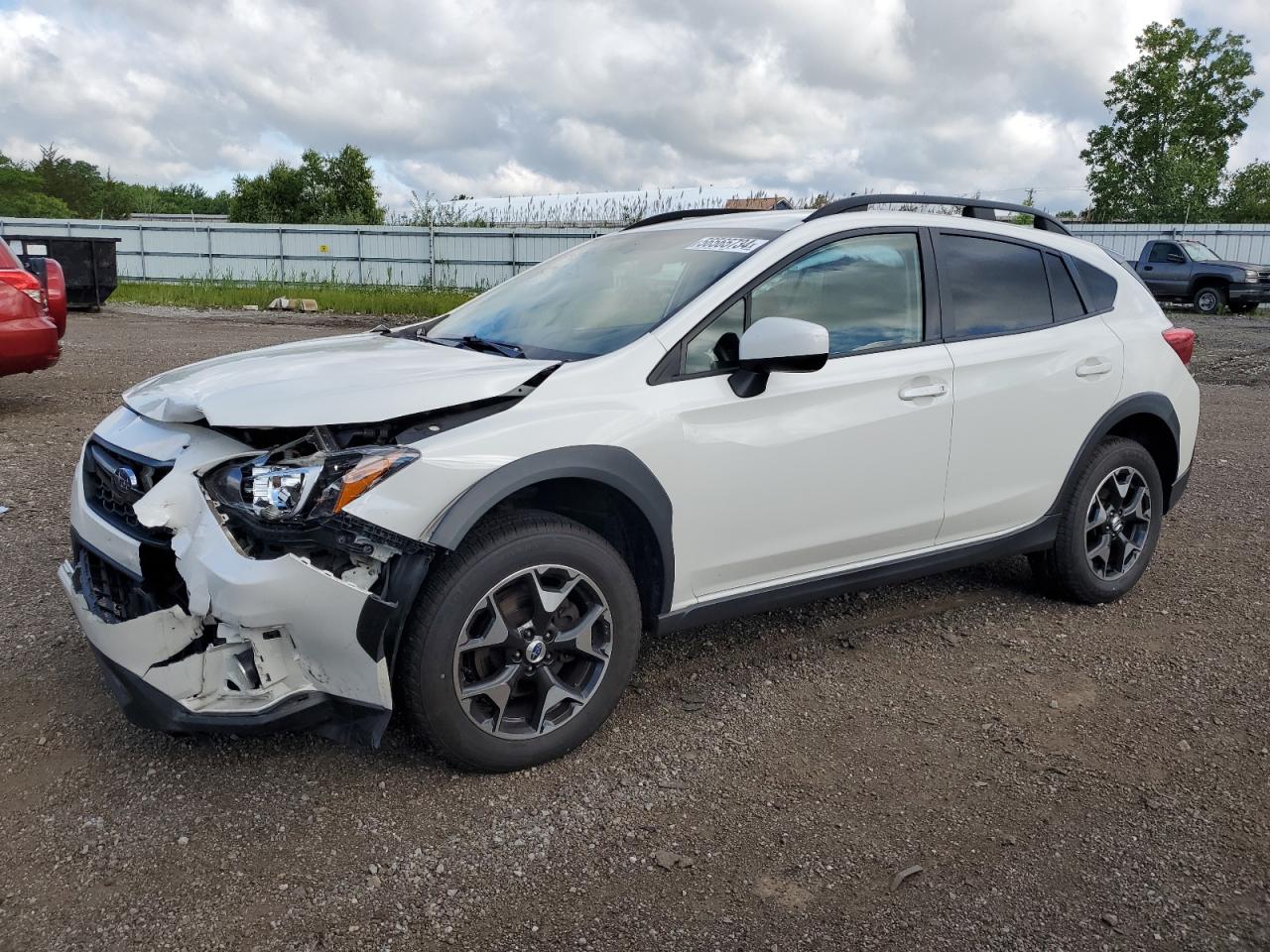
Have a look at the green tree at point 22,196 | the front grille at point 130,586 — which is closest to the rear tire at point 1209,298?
the front grille at point 130,586

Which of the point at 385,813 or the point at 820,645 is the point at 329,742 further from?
the point at 820,645

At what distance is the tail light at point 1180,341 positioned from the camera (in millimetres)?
4703

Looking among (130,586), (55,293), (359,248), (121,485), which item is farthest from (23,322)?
(359,248)

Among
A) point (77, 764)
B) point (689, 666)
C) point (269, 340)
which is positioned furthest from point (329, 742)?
point (269, 340)

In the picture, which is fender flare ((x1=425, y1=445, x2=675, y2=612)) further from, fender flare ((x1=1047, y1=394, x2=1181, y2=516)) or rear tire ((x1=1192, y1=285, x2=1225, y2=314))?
rear tire ((x1=1192, y1=285, x2=1225, y2=314))

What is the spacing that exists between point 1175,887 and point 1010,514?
185cm

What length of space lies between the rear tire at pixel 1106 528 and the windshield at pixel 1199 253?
22184 mm

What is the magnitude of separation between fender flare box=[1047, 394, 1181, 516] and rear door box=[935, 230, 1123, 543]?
0.04 meters

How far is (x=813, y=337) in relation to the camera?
124 inches

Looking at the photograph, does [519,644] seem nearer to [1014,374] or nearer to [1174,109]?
[1014,374]

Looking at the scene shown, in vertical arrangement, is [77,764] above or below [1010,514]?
below

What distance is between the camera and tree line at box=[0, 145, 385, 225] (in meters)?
54.9

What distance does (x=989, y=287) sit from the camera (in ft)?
13.7

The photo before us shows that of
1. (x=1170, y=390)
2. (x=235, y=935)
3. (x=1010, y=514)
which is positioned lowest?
(x=235, y=935)
